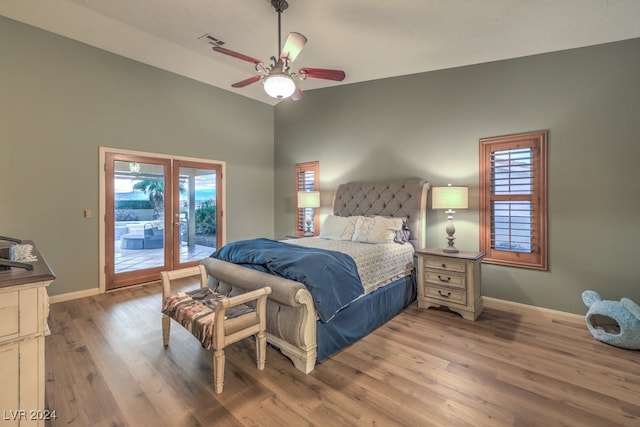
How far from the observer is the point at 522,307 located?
3371 mm

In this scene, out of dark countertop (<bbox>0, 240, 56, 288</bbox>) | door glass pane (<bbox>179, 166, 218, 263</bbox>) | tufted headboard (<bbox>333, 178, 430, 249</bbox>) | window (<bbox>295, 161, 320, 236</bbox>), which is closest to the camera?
dark countertop (<bbox>0, 240, 56, 288</bbox>)

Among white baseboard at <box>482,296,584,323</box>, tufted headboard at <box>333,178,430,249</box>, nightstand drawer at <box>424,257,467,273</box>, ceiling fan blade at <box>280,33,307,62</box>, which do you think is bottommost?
white baseboard at <box>482,296,584,323</box>

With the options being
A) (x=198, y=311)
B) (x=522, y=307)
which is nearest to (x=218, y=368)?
(x=198, y=311)

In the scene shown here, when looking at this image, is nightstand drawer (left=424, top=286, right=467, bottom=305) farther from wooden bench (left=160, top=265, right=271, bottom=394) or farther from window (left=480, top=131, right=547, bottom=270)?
wooden bench (left=160, top=265, right=271, bottom=394)

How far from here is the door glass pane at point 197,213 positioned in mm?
5008

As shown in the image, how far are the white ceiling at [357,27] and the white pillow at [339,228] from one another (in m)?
2.24

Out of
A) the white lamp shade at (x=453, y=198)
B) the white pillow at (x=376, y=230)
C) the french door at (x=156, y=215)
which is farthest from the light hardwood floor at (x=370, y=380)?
the french door at (x=156, y=215)

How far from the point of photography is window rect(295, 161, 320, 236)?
546cm

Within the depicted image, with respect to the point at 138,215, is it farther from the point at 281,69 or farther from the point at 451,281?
the point at 451,281

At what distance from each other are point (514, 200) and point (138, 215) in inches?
213

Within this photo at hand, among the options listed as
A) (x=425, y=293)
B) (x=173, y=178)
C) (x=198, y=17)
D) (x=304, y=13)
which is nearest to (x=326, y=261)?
(x=425, y=293)

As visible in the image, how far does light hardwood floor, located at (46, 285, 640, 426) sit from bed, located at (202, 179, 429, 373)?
0.50 feet

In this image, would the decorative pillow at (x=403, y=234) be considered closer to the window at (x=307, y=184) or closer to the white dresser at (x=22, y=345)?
the window at (x=307, y=184)

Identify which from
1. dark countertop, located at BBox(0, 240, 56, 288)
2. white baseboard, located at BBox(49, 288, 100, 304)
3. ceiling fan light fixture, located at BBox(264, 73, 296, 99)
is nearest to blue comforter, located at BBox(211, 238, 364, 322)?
dark countertop, located at BBox(0, 240, 56, 288)
